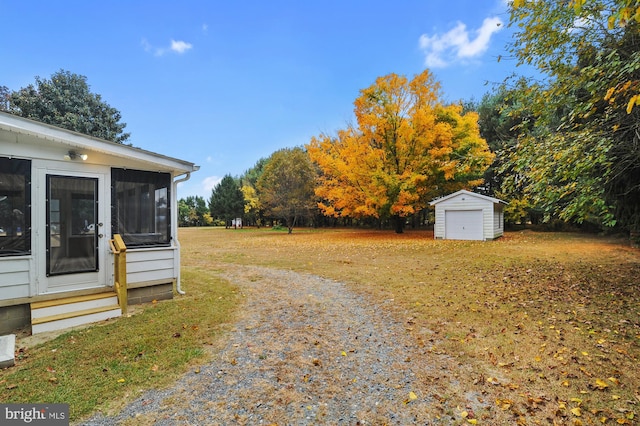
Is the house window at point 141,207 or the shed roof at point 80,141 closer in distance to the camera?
the shed roof at point 80,141

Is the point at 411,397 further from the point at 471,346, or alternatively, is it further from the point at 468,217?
the point at 468,217

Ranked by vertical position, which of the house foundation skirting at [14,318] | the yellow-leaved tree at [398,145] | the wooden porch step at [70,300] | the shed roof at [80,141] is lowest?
the house foundation skirting at [14,318]

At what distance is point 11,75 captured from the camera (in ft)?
60.2

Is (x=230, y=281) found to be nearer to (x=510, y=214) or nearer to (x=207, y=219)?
(x=510, y=214)

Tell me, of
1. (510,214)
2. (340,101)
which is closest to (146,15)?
(340,101)

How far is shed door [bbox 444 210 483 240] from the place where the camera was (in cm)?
1564

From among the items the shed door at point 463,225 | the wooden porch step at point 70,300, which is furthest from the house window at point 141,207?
the shed door at point 463,225

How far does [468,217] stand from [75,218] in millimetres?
16593

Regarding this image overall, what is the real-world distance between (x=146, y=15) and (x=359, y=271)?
11.2 m

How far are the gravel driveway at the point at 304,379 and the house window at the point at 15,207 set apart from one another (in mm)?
3264

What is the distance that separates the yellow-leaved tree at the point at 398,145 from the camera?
54.8 feet

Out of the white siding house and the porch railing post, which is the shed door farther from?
the porch railing post

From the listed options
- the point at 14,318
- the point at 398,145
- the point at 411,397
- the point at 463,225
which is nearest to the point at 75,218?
the point at 14,318

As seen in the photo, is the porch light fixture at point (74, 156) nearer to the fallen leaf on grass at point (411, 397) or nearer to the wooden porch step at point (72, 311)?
the wooden porch step at point (72, 311)
